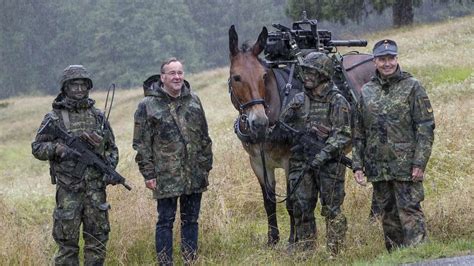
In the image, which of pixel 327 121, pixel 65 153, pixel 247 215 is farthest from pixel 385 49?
pixel 247 215

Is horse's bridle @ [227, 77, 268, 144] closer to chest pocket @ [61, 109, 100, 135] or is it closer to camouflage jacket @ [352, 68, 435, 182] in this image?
camouflage jacket @ [352, 68, 435, 182]

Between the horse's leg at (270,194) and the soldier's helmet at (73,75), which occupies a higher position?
the soldier's helmet at (73,75)

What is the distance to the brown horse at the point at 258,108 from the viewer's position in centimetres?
633

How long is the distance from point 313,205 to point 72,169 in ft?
7.55

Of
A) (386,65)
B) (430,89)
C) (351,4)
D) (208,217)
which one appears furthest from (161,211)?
(351,4)

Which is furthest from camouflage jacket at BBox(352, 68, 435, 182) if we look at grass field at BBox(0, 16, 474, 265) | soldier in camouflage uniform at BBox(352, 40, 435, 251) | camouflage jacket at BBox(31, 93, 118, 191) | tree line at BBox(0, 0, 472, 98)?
tree line at BBox(0, 0, 472, 98)

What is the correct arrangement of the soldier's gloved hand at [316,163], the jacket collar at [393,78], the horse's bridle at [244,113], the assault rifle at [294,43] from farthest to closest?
the assault rifle at [294,43], the horse's bridle at [244,113], the soldier's gloved hand at [316,163], the jacket collar at [393,78]

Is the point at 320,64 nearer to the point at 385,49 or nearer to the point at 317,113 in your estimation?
the point at 317,113

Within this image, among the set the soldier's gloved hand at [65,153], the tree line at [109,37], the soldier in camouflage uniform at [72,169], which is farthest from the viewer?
the tree line at [109,37]

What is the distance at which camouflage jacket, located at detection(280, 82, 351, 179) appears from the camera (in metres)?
6.04

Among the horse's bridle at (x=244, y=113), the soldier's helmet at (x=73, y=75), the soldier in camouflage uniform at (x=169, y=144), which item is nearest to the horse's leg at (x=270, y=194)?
the horse's bridle at (x=244, y=113)

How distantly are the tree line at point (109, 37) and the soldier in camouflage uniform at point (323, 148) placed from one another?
2019 inches

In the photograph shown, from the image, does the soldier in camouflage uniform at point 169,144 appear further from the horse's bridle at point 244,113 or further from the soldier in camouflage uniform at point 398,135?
the soldier in camouflage uniform at point 398,135

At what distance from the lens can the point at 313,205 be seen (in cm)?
637
